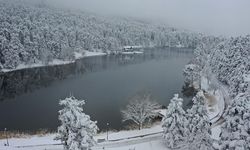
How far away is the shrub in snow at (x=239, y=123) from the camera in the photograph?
2236cm

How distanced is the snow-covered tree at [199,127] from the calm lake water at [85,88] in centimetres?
1937

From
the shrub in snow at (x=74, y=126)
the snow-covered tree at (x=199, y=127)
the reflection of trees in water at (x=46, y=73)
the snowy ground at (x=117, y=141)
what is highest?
the shrub in snow at (x=74, y=126)

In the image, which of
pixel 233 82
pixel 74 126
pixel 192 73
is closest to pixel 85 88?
pixel 192 73

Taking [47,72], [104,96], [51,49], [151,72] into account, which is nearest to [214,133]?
[104,96]

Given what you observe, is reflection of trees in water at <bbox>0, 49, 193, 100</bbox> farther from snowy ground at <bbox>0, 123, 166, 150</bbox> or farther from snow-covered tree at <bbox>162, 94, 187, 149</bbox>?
snow-covered tree at <bbox>162, 94, 187, 149</bbox>

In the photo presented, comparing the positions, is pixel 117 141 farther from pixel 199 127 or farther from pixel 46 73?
pixel 46 73

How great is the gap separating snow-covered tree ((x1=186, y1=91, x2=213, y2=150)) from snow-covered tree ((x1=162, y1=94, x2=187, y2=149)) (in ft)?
4.26

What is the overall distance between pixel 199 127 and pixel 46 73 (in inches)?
3136

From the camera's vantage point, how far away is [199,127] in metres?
39.3

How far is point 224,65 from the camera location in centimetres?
8938

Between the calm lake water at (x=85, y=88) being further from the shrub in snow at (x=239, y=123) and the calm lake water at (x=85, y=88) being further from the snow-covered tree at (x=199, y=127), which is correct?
the shrub in snow at (x=239, y=123)

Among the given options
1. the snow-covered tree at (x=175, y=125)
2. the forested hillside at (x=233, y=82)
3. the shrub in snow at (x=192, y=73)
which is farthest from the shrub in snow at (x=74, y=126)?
the shrub in snow at (x=192, y=73)

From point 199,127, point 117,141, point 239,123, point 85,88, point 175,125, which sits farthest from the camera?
point 85,88

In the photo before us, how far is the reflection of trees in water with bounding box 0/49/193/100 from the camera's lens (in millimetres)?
90375
